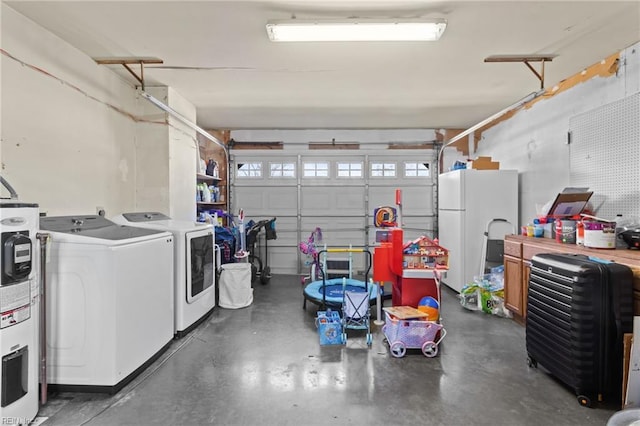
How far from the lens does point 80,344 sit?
2.18 m

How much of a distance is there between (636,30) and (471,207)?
2474mm

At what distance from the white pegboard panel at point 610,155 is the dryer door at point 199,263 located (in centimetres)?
432

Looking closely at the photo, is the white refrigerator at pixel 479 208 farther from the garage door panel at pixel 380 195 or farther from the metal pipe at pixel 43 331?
the metal pipe at pixel 43 331

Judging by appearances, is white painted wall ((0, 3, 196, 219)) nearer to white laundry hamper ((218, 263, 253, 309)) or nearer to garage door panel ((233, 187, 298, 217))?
white laundry hamper ((218, 263, 253, 309))

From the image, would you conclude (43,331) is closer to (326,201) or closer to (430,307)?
(430,307)

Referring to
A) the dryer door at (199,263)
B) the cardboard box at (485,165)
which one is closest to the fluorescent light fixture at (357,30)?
the dryer door at (199,263)

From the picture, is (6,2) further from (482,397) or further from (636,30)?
(636,30)

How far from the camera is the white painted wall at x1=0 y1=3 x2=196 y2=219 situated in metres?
2.41

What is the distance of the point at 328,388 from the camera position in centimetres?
232

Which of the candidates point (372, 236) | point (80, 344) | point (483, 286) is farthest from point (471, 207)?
point (80, 344)

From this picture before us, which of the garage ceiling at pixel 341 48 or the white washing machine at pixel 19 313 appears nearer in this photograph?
the white washing machine at pixel 19 313

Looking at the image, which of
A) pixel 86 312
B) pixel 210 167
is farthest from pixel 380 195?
pixel 86 312

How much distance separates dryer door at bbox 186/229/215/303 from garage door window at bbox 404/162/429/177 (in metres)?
4.06

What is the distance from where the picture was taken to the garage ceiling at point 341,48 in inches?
93.7
